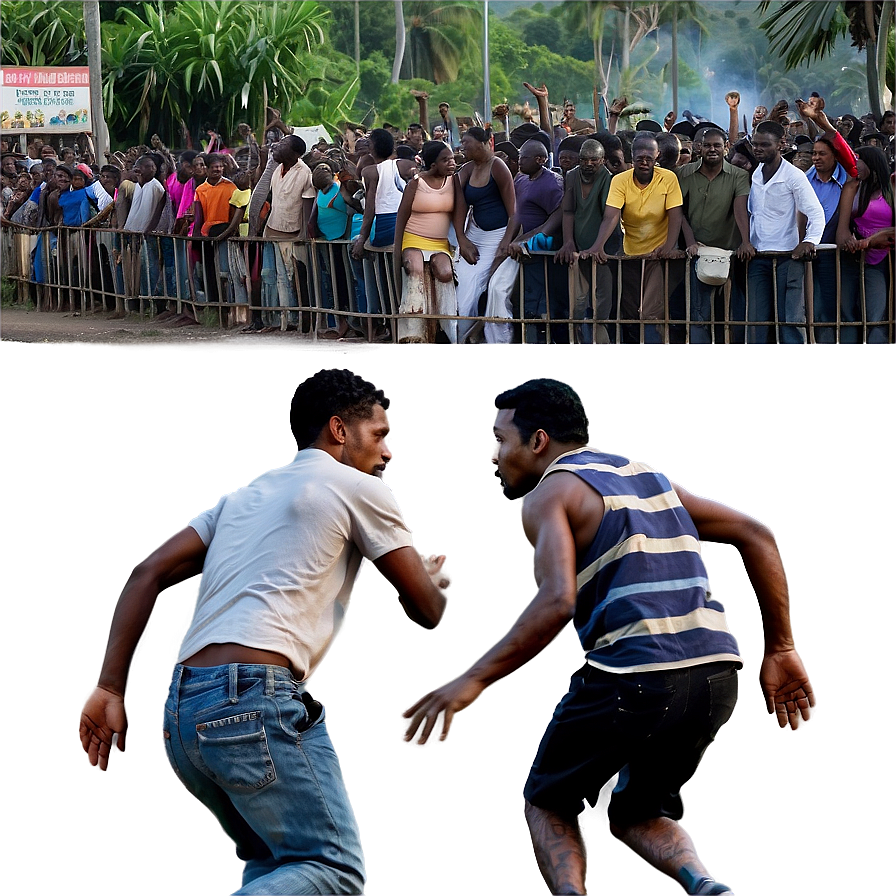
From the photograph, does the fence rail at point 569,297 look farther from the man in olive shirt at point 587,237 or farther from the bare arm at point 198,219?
the bare arm at point 198,219

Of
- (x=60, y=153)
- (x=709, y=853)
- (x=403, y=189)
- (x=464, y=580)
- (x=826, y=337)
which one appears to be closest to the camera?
(x=709, y=853)

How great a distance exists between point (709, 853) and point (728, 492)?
4.25ft

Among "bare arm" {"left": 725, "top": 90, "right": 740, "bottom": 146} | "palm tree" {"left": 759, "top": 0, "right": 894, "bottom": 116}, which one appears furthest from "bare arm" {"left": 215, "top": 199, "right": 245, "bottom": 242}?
"palm tree" {"left": 759, "top": 0, "right": 894, "bottom": 116}

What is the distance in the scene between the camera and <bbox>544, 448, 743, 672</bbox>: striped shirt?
3.15 metres

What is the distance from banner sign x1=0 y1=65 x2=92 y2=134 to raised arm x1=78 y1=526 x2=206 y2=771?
32.9 feet

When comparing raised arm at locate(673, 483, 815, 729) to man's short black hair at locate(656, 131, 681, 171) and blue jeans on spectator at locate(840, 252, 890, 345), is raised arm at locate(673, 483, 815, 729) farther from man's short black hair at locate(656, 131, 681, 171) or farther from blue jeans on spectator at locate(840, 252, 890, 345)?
man's short black hair at locate(656, 131, 681, 171)

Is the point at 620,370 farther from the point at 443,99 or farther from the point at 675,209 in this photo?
the point at 443,99

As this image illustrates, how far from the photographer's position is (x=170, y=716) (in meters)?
3.04

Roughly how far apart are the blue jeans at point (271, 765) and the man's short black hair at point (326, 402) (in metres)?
0.80

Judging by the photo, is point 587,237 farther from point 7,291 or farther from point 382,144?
point 7,291

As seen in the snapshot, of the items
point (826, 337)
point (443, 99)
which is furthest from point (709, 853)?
point (443, 99)

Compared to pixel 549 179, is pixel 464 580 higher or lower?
lower

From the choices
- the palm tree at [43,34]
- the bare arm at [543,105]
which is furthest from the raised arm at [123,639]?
the palm tree at [43,34]

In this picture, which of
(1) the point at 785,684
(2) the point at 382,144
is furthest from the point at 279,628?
(2) the point at 382,144
